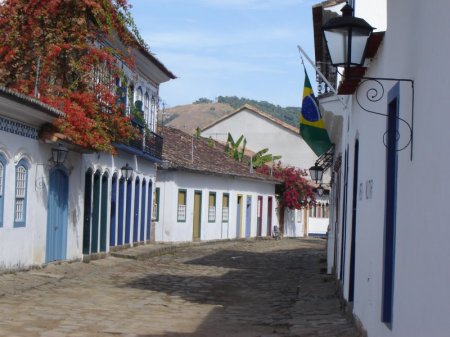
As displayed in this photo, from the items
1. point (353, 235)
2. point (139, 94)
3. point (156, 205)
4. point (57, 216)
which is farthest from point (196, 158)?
point (353, 235)

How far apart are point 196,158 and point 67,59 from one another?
18.5 meters

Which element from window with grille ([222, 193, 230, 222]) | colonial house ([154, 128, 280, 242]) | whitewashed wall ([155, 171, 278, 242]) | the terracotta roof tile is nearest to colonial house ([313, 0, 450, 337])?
whitewashed wall ([155, 171, 278, 242])

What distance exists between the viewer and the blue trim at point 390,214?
7.17m

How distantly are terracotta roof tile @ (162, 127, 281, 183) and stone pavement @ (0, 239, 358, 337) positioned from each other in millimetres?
11063

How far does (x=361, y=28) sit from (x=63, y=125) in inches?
392

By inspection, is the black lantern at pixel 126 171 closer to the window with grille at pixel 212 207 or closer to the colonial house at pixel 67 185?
the colonial house at pixel 67 185

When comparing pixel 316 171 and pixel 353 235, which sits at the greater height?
pixel 316 171

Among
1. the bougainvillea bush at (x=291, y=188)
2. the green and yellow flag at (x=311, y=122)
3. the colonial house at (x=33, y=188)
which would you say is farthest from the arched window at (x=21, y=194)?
the bougainvillea bush at (x=291, y=188)

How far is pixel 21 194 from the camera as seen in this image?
51.0ft

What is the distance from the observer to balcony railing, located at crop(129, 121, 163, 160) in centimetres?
2409

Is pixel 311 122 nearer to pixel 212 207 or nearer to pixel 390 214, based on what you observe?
pixel 390 214

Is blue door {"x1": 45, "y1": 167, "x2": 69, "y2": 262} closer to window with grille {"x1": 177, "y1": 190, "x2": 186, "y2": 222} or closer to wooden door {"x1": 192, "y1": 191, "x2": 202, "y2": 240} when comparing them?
window with grille {"x1": 177, "y1": 190, "x2": 186, "y2": 222}

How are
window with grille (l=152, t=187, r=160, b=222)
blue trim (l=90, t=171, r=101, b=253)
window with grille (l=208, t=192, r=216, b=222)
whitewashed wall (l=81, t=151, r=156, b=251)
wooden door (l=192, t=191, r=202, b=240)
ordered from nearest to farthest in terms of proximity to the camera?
whitewashed wall (l=81, t=151, r=156, b=251)
blue trim (l=90, t=171, r=101, b=253)
window with grille (l=152, t=187, r=160, b=222)
wooden door (l=192, t=191, r=202, b=240)
window with grille (l=208, t=192, r=216, b=222)

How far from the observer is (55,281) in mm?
14906
